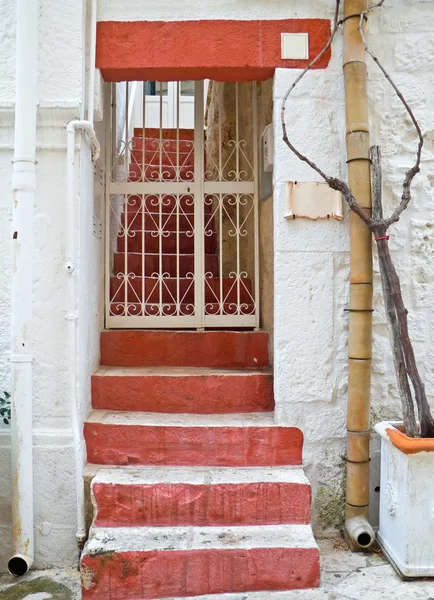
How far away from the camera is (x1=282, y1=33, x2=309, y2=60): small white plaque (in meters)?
3.48

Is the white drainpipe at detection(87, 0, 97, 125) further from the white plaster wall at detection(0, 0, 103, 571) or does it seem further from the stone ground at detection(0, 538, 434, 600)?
the stone ground at detection(0, 538, 434, 600)

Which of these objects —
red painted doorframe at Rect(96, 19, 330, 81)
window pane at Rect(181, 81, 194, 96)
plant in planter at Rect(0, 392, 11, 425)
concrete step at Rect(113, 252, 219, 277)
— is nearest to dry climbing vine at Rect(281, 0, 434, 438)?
red painted doorframe at Rect(96, 19, 330, 81)

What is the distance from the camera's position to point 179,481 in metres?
3.18

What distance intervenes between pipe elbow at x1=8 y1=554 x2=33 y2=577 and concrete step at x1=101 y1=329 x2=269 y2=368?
1.45m

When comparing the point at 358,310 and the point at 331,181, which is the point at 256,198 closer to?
the point at 331,181

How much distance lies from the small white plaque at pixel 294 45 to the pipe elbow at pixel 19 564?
3276 millimetres

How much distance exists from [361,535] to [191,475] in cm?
102

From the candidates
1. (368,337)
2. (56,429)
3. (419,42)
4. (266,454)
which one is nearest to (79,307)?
(56,429)

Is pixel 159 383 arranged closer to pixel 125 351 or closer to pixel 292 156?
pixel 125 351

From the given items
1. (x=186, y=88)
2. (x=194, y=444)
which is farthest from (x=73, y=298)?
(x=186, y=88)

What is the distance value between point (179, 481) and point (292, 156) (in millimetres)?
2020

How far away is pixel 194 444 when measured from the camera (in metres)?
3.44

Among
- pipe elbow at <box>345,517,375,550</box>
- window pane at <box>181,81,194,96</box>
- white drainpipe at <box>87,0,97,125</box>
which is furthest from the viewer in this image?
window pane at <box>181,81,194,96</box>

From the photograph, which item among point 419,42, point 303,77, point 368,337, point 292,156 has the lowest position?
point 368,337
